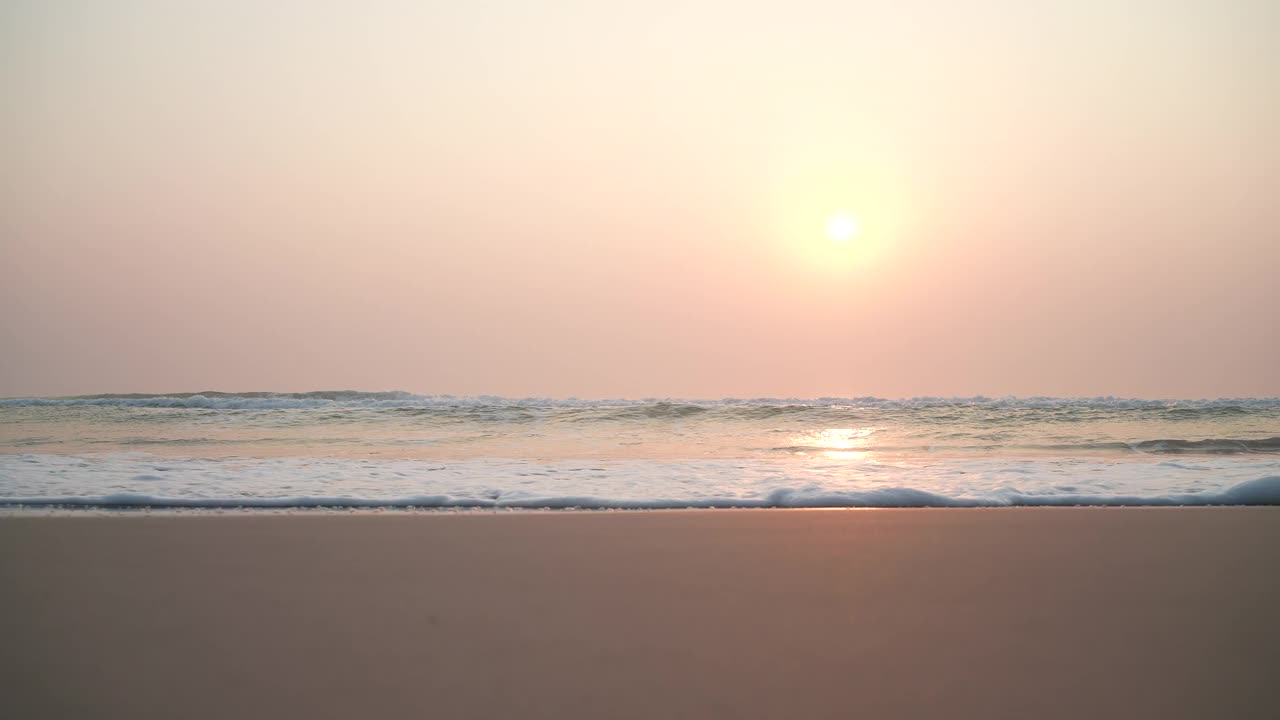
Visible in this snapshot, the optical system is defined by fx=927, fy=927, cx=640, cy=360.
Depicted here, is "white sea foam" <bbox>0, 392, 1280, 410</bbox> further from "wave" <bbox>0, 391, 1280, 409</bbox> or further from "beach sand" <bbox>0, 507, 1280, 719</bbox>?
"beach sand" <bbox>0, 507, 1280, 719</bbox>

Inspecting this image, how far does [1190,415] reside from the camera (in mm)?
17516

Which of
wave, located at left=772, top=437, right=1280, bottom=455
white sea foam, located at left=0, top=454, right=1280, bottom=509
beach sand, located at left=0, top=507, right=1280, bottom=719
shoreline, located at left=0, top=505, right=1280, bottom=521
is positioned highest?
wave, located at left=772, top=437, right=1280, bottom=455

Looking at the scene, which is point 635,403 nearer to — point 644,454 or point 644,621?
point 644,454

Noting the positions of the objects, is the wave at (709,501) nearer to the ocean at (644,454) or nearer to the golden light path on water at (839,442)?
the ocean at (644,454)

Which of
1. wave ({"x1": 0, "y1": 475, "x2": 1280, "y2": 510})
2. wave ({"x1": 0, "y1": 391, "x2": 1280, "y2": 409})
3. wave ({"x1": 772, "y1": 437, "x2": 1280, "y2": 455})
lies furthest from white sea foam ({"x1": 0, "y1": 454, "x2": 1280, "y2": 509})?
wave ({"x1": 0, "y1": 391, "x2": 1280, "y2": 409})

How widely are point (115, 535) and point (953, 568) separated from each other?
4.23 metres

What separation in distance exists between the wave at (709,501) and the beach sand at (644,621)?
3.32 ft

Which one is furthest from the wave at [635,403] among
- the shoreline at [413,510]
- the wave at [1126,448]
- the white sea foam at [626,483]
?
the shoreline at [413,510]

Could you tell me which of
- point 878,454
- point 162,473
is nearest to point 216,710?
point 162,473

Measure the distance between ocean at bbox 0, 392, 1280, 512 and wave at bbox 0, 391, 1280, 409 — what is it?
0.14 meters

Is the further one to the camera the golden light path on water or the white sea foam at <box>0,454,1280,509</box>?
the golden light path on water

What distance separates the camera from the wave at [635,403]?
18.9m

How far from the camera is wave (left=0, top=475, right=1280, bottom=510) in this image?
6.10m

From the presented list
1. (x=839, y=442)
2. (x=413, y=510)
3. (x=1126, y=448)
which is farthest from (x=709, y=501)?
(x=1126, y=448)
